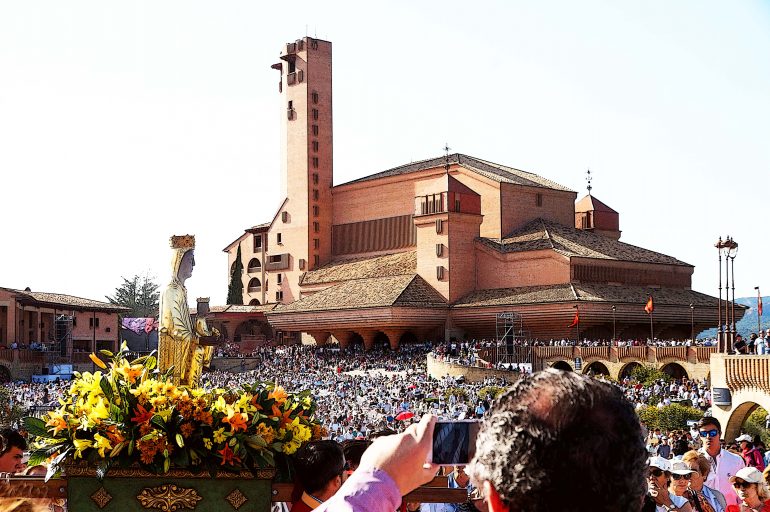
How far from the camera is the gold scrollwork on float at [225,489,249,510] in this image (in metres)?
5.04

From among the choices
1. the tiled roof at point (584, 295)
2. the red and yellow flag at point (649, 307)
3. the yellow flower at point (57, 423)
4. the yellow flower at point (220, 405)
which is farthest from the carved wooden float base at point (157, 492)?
the tiled roof at point (584, 295)

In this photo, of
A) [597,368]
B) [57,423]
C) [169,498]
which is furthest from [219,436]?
[597,368]

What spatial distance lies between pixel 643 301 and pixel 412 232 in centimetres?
1779

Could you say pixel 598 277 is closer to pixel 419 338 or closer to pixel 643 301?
pixel 643 301

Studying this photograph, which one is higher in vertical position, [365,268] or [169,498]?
[365,268]

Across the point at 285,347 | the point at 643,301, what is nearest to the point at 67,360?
the point at 285,347

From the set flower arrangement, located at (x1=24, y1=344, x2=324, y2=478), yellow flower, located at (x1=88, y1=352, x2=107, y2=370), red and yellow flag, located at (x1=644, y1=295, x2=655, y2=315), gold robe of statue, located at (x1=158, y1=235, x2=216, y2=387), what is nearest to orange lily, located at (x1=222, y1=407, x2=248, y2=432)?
flower arrangement, located at (x1=24, y1=344, x2=324, y2=478)

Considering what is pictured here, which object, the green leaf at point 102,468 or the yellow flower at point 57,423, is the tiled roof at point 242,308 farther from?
the green leaf at point 102,468

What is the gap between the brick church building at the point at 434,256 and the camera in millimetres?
58969

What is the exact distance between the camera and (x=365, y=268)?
70812 millimetres

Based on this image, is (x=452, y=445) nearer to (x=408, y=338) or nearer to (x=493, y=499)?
(x=493, y=499)

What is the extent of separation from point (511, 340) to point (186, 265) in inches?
1935

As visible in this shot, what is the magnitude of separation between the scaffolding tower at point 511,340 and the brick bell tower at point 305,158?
19.4 metres

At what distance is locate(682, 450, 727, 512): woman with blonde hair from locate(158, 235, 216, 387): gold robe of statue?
4.03 meters
